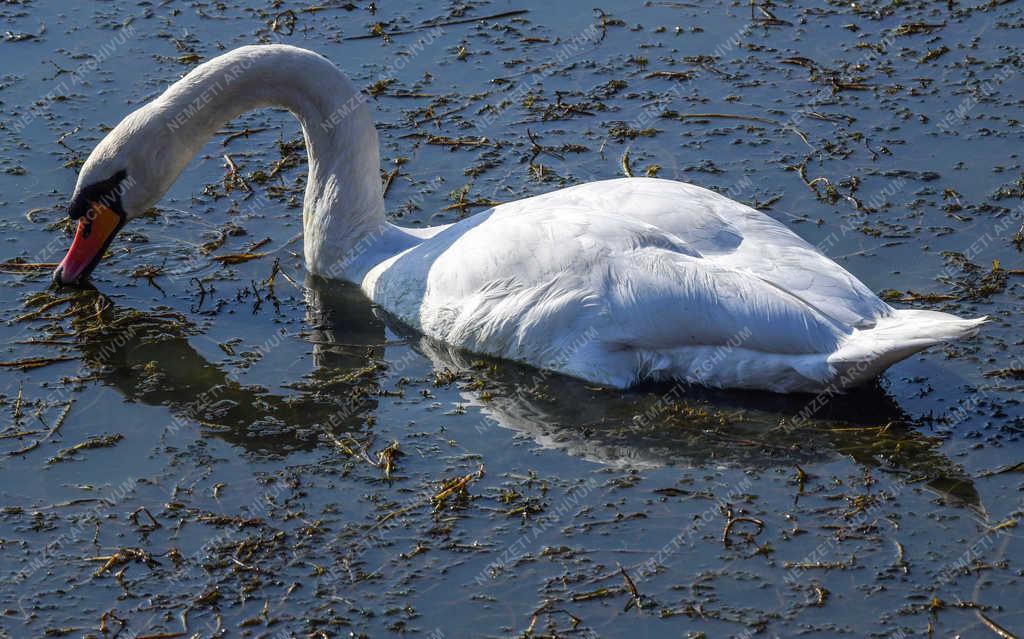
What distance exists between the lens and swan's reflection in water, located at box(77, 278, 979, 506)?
884 cm

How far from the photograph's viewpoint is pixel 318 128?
10945 mm

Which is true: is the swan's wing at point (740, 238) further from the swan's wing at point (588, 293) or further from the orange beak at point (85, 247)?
the orange beak at point (85, 247)

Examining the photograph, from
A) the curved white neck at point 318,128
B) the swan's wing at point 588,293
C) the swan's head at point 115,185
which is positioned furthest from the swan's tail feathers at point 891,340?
the swan's head at point 115,185

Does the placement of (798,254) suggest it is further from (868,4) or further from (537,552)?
(868,4)

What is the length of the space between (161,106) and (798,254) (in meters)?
4.40

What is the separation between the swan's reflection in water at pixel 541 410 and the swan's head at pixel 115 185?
2.58 feet

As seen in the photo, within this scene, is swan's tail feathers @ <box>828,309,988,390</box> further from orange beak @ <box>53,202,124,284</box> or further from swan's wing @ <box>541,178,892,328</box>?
orange beak @ <box>53,202,124,284</box>

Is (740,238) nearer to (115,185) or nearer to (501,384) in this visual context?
(501,384)

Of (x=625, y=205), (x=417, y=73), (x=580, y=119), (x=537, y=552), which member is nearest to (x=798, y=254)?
(x=625, y=205)

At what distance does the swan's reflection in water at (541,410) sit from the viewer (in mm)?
8844

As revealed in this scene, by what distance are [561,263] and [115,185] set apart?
329 centimetres

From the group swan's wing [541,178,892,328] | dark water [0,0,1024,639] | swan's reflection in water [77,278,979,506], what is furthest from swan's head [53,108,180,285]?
swan's wing [541,178,892,328]

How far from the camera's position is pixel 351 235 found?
1102 cm

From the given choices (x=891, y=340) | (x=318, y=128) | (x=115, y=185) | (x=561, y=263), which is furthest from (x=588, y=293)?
(x=115, y=185)
